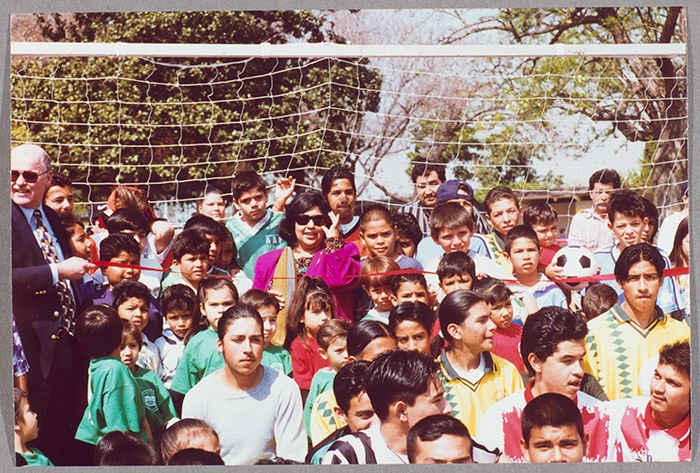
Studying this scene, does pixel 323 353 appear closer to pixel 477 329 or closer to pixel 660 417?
pixel 477 329

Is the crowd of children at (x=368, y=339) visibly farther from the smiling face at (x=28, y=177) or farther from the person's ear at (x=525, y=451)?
the smiling face at (x=28, y=177)

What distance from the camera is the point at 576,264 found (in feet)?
13.6

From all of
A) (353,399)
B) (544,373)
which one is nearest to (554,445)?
(544,373)

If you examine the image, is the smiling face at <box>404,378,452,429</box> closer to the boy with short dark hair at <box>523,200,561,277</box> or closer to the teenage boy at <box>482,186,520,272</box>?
the teenage boy at <box>482,186,520,272</box>

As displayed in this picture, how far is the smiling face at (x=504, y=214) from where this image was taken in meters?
4.23

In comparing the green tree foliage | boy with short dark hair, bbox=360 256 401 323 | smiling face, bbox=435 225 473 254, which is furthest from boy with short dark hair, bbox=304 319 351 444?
the green tree foliage

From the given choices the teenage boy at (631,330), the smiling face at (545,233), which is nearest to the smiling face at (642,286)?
the teenage boy at (631,330)

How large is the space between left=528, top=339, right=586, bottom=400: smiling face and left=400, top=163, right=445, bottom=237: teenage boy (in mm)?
818

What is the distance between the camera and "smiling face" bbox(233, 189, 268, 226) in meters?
4.19

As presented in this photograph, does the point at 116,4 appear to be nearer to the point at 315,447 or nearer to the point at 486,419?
the point at 315,447

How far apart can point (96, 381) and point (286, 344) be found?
78 cm

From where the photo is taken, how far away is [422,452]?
383 cm

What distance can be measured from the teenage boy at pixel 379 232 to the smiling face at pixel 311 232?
0.59 feet

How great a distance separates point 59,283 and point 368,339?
1.29 meters
